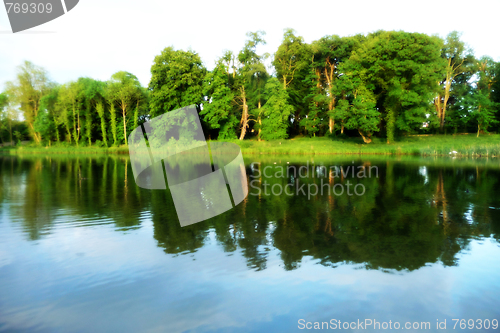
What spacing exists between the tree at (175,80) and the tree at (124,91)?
13.7 feet

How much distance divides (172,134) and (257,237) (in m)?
47.9

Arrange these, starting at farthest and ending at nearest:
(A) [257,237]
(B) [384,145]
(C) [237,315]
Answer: (B) [384,145] < (A) [257,237] < (C) [237,315]

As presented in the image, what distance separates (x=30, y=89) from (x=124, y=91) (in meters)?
→ 18.5

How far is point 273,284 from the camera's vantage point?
196 inches

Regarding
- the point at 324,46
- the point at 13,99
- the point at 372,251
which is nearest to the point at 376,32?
the point at 324,46

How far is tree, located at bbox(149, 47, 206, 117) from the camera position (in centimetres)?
5053

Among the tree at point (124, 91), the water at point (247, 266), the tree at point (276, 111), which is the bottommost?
the water at point (247, 266)

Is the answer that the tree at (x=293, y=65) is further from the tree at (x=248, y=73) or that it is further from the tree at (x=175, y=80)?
the tree at (x=175, y=80)

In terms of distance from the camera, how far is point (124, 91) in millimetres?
53906

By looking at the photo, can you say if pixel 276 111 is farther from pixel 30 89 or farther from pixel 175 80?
pixel 30 89

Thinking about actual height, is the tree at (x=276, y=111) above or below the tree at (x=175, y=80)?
below

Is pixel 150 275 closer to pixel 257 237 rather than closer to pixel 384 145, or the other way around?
pixel 257 237

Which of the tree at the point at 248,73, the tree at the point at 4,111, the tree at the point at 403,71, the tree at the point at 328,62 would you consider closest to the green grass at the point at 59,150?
the tree at the point at 4,111

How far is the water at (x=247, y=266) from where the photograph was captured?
4.18 metres
